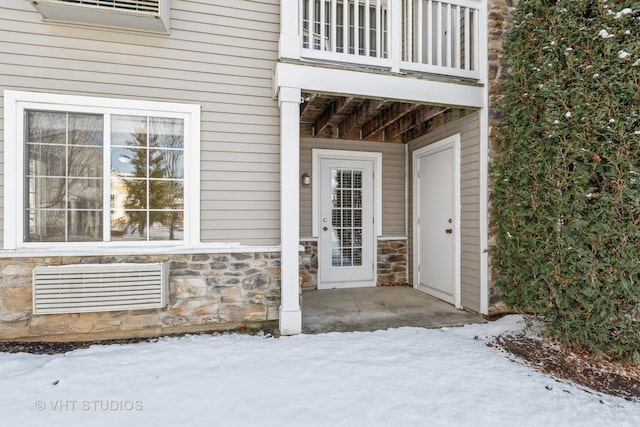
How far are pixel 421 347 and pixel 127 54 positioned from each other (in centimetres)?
374

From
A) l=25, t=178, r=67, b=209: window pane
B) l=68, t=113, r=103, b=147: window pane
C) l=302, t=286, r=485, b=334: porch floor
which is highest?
l=68, t=113, r=103, b=147: window pane

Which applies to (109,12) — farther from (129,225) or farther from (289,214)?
(289,214)

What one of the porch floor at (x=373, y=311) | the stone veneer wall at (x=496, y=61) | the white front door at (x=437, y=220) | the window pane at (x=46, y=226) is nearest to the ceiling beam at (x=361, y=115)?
the white front door at (x=437, y=220)

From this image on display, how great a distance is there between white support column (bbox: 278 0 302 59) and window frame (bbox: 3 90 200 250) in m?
1.01

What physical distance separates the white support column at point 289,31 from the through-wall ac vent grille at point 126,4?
1.09 meters

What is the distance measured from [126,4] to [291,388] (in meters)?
3.34

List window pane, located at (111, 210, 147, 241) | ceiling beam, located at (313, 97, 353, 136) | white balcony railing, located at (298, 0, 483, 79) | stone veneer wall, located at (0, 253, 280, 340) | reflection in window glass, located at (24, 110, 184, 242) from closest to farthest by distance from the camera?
stone veneer wall, located at (0, 253, 280, 340) → reflection in window glass, located at (24, 110, 184, 242) → window pane, located at (111, 210, 147, 241) → white balcony railing, located at (298, 0, 483, 79) → ceiling beam, located at (313, 97, 353, 136)

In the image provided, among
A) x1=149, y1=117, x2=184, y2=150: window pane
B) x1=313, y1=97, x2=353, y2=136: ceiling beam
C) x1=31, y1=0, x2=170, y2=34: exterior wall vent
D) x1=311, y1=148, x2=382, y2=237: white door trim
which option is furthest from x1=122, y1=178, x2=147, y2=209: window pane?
x1=311, y1=148, x2=382, y2=237: white door trim

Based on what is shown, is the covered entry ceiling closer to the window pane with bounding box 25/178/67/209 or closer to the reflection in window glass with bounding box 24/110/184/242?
the reflection in window glass with bounding box 24/110/184/242

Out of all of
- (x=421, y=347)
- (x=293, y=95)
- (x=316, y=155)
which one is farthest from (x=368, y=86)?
(x=421, y=347)

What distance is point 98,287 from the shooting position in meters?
2.89

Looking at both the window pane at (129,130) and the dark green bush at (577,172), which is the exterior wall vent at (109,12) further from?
the dark green bush at (577,172)

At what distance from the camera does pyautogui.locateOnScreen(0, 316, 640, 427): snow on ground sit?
1.95 meters

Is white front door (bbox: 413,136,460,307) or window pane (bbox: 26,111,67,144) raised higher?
window pane (bbox: 26,111,67,144)
